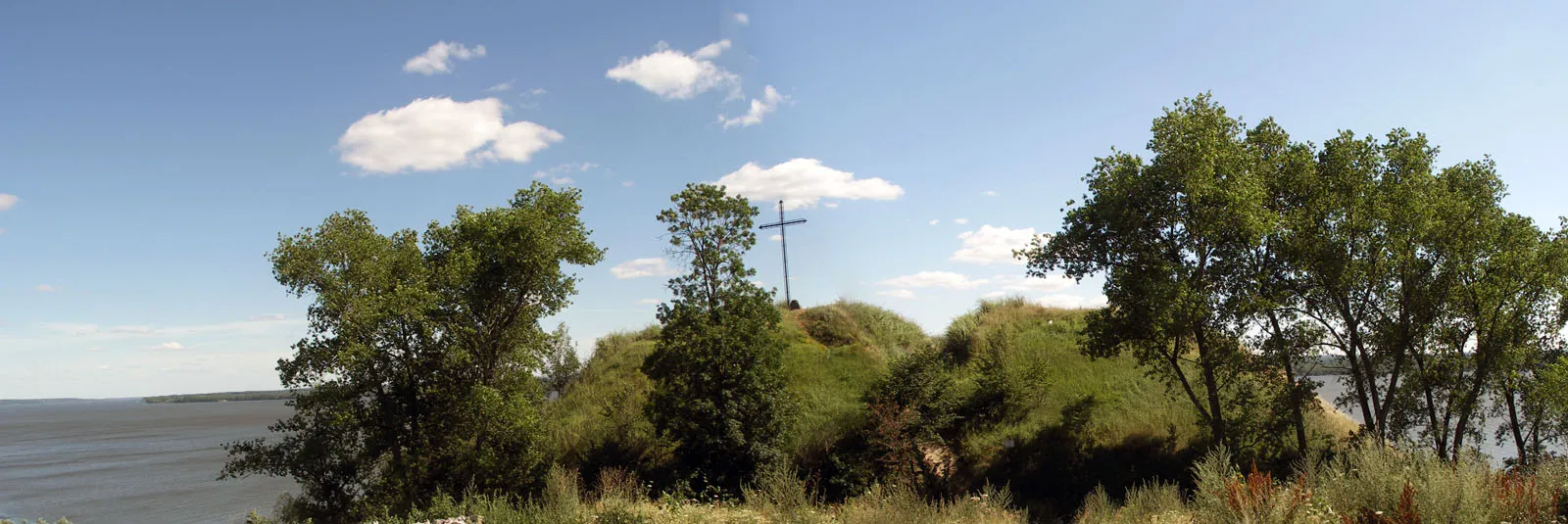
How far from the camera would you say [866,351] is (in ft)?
95.7

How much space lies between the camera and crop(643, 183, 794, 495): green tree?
19484 mm

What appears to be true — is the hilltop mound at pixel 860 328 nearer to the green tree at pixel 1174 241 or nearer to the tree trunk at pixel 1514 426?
the green tree at pixel 1174 241

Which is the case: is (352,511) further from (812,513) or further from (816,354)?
(816,354)

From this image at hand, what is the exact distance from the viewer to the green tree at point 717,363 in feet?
63.9

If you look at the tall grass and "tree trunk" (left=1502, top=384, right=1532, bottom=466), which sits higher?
the tall grass

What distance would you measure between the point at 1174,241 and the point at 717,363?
10.9 metres

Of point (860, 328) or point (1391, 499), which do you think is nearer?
point (1391, 499)

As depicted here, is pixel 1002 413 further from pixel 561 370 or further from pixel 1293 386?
pixel 561 370

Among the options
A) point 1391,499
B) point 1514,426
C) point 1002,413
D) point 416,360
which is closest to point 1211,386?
point 1514,426

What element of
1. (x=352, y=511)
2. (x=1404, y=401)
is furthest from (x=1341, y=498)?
(x=352, y=511)

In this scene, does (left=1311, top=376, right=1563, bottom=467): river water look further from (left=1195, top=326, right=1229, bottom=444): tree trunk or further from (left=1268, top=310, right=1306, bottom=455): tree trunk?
(left=1195, top=326, right=1229, bottom=444): tree trunk

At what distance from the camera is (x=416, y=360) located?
60.3 feet

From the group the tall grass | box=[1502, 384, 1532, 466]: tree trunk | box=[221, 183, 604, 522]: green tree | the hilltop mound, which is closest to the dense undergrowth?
the tall grass

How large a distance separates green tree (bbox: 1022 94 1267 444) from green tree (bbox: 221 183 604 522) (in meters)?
12.4
